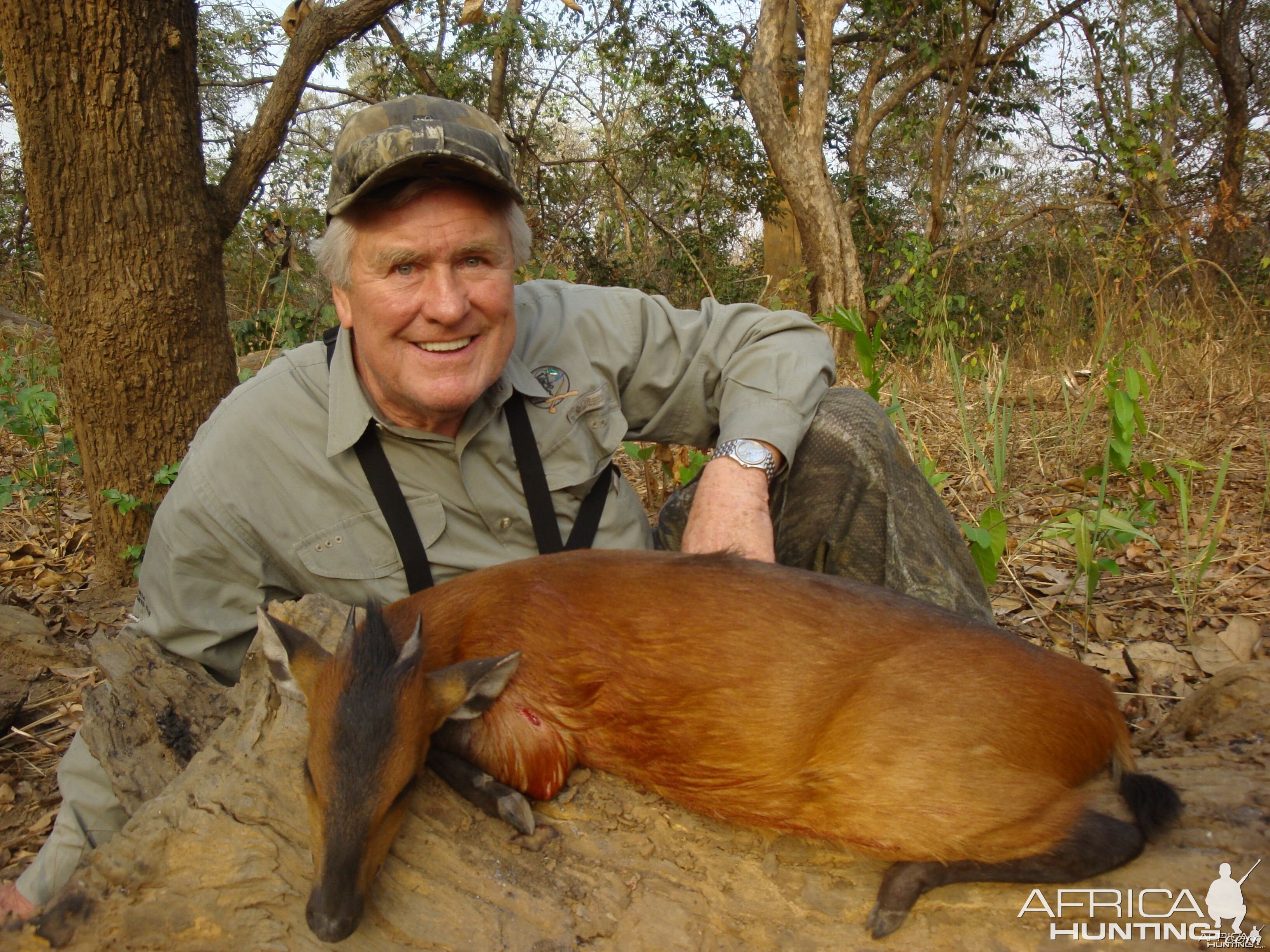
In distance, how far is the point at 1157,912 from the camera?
2123 millimetres

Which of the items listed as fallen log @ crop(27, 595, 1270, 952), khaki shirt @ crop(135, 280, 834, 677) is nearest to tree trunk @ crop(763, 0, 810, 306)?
khaki shirt @ crop(135, 280, 834, 677)

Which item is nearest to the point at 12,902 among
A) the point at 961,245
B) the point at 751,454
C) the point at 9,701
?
the point at 9,701

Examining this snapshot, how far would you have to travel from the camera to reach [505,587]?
2469 mm

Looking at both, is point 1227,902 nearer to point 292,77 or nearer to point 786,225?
point 292,77

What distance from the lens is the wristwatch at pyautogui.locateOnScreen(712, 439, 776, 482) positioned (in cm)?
335

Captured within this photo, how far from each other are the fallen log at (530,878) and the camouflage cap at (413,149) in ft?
5.55

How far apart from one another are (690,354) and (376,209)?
4.75ft

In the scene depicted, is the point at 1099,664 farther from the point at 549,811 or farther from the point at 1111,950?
the point at 549,811

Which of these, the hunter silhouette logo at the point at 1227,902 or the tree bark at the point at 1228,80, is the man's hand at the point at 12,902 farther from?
the tree bark at the point at 1228,80

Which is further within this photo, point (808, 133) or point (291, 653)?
point (808, 133)

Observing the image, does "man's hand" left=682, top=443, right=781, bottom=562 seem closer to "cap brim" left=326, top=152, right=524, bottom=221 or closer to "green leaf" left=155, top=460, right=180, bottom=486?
"cap brim" left=326, top=152, right=524, bottom=221

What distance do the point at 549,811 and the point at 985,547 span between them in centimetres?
228

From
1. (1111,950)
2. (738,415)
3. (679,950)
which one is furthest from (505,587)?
(1111,950)

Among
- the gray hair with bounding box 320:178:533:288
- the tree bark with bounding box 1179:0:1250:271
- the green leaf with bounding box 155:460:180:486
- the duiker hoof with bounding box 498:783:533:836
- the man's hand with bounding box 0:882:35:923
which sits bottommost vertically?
the man's hand with bounding box 0:882:35:923
